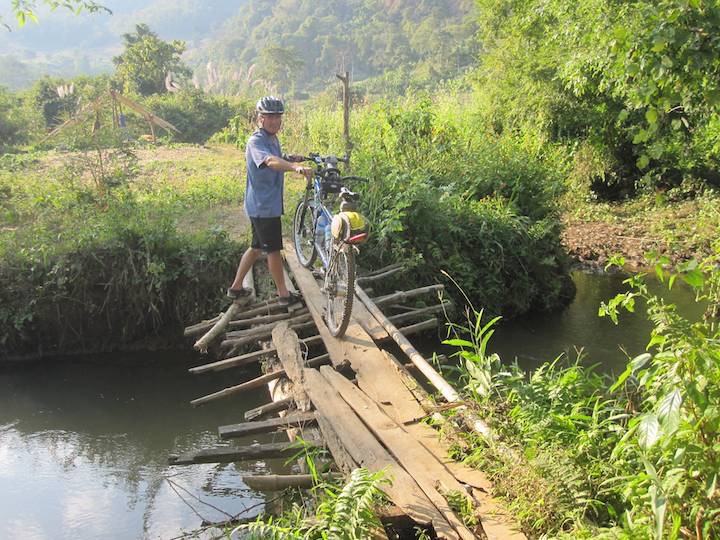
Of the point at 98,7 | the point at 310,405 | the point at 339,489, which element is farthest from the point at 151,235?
the point at 339,489

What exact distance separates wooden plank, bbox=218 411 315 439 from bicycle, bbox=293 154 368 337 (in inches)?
37.5

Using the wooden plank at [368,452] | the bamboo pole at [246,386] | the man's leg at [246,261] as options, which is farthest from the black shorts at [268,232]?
the wooden plank at [368,452]

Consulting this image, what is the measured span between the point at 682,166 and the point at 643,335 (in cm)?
736

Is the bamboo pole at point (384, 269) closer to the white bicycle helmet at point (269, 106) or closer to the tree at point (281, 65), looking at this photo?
the white bicycle helmet at point (269, 106)

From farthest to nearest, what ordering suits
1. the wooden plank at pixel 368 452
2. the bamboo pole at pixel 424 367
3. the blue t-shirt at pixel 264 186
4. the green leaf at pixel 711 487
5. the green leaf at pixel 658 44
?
1. the blue t-shirt at pixel 264 186
2. the bamboo pole at pixel 424 367
3. the green leaf at pixel 658 44
4. the wooden plank at pixel 368 452
5. the green leaf at pixel 711 487

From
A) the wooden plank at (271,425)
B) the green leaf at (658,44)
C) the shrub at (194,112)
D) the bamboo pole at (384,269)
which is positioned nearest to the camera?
the green leaf at (658,44)

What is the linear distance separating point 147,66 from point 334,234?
23.1m

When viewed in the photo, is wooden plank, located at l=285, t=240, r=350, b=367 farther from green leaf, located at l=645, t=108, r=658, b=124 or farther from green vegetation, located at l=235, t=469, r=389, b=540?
green leaf, located at l=645, t=108, r=658, b=124

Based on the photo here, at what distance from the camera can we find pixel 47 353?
8.05 meters

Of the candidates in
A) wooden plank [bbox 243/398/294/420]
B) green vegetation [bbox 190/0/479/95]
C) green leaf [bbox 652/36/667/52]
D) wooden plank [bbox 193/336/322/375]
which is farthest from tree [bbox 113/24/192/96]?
green leaf [bbox 652/36/667/52]

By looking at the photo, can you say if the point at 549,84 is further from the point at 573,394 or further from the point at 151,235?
the point at 573,394

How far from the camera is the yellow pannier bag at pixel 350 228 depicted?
192 inches

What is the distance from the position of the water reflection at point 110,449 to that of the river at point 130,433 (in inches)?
0.4

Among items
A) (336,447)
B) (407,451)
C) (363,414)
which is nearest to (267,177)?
(363,414)
